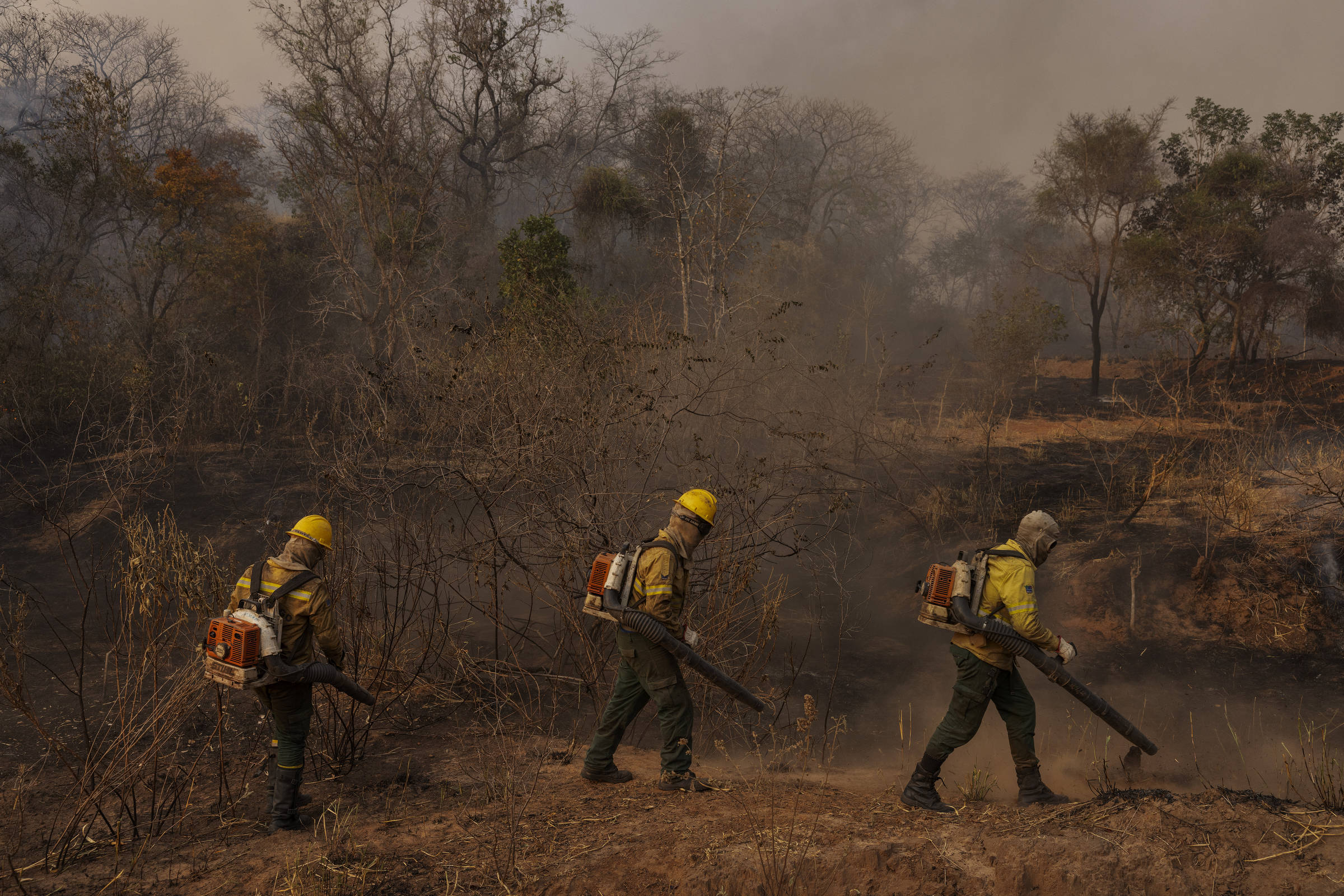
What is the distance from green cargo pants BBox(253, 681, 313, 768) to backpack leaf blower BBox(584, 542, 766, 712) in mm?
1501

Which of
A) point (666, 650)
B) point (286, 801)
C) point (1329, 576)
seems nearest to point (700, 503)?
point (666, 650)

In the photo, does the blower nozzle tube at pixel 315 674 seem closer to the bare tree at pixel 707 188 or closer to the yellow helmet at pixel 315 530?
the yellow helmet at pixel 315 530

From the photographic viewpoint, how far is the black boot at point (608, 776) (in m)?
4.57

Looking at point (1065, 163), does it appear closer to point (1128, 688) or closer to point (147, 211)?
point (1128, 688)

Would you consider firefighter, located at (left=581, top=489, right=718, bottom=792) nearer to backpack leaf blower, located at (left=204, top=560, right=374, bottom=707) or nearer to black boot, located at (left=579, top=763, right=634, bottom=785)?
black boot, located at (left=579, top=763, right=634, bottom=785)

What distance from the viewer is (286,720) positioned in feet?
13.2

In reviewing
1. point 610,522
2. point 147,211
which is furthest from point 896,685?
point 147,211

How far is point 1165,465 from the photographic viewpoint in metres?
9.12

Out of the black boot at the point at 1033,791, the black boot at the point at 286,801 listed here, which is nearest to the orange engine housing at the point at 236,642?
the black boot at the point at 286,801

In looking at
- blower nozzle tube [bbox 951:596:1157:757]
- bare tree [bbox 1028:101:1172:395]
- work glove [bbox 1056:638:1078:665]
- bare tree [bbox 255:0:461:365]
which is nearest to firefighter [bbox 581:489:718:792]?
blower nozzle tube [bbox 951:596:1157:757]

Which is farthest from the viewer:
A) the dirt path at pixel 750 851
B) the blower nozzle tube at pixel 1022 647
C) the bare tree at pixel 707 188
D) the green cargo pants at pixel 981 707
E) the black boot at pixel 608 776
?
the bare tree at pixel 707 188

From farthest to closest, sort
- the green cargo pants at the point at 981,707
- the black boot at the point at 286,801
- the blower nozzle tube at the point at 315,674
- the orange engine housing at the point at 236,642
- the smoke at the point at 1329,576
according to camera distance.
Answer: the smoke at the point at 1329,576, the green cargo pants at the point at 981,707, the black boot at the point at 286,801, the blower nozzle tube at the point at 315,674, the orange engine housing at the point at 236,642

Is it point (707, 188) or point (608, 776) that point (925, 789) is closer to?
point (608, 776)

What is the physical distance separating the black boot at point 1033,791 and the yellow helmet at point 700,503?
221cm
